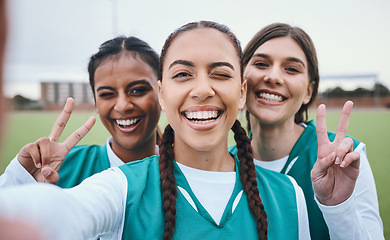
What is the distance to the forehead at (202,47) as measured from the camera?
5.54 feet

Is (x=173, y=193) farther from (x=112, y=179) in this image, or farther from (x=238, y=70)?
(x=238, y=70)

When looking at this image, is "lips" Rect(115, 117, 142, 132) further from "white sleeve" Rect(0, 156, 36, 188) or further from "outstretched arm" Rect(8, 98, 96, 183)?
"white sleeve" Rect(0, 156, 36, 188)

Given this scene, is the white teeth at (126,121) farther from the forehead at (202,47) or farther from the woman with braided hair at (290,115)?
the woman with braided hair at (290,115)

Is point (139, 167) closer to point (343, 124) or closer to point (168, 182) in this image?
point (168, 182)

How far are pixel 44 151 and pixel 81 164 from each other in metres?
0.63

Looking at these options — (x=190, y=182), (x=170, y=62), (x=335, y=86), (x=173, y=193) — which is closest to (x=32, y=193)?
(x=173, y=193)

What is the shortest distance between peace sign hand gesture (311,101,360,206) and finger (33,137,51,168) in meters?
1.50

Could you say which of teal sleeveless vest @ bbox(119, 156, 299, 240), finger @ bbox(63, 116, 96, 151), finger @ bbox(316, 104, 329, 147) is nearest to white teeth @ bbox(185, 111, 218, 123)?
teal sleeveless vest @ bbox(119, 156, 299, 240)

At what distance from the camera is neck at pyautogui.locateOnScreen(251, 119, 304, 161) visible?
254cm

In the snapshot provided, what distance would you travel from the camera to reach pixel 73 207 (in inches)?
37.5

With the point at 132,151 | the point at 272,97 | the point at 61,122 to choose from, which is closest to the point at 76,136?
the point at 61,122

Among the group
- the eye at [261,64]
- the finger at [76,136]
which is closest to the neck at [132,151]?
the finger at [76,136]

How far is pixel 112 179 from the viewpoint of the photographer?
144 centimetres

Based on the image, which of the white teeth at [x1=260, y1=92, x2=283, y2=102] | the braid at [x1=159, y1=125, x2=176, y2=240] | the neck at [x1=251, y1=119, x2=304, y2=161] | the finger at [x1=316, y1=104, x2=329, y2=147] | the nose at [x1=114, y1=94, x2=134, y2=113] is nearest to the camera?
the braid at [x1=159, y1=125, x2=176, y2=240]
